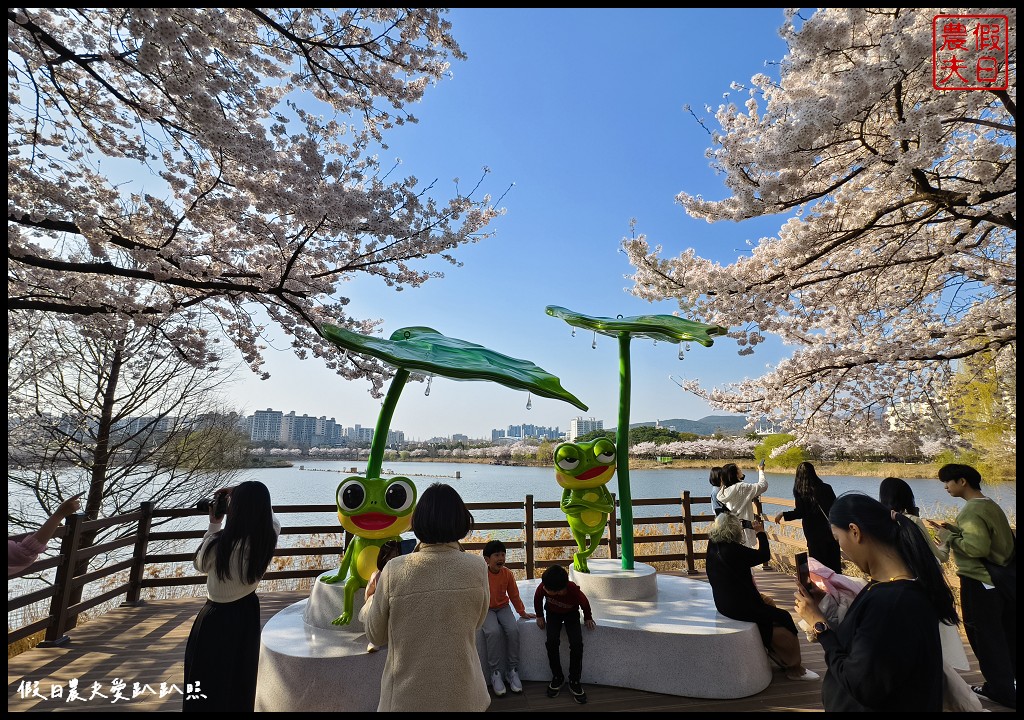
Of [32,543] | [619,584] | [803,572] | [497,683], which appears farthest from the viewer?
[619,584]

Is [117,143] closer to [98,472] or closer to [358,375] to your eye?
[358,375]

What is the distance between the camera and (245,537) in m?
2.06

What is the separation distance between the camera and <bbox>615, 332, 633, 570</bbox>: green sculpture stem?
14.1 ft

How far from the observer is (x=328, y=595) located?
3.34 m

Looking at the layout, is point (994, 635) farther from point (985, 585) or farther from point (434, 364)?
point (434, 364)

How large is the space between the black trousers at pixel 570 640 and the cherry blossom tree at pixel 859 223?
404 centimetres

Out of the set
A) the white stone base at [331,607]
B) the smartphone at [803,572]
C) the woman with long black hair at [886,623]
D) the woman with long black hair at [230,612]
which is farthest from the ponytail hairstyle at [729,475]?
the woman with long black hair at [230,612]

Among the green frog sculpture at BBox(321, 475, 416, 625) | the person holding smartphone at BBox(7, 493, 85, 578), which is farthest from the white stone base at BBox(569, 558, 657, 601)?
the person holding smartphone at BBox(7, 493, 85, 578)

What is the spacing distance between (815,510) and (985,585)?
989mm

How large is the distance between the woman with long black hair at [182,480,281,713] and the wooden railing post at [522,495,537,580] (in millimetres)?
4040

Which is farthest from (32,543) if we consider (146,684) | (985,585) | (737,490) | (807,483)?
(985,585)

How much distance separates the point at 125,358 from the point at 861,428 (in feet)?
36.0

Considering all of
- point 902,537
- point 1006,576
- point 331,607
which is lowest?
point 331,607

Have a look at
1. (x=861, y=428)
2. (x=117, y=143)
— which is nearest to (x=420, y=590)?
(x=117, y=143)
